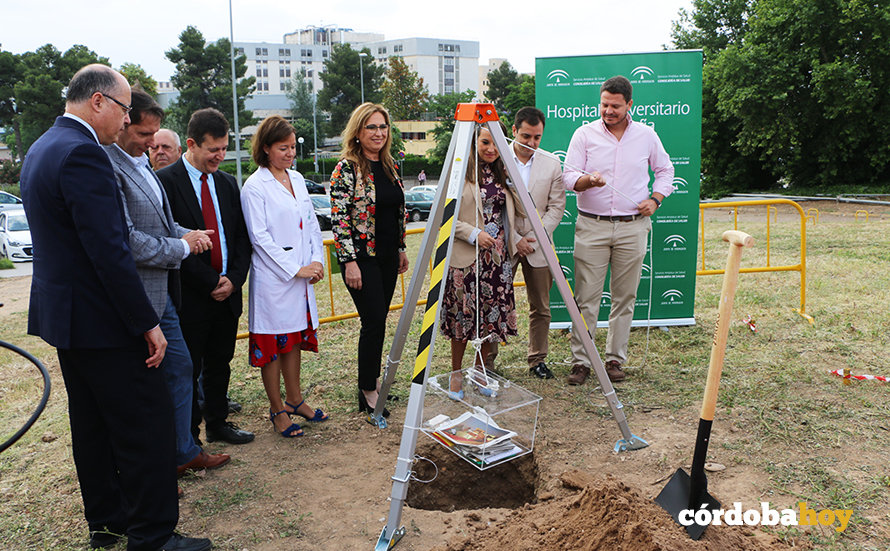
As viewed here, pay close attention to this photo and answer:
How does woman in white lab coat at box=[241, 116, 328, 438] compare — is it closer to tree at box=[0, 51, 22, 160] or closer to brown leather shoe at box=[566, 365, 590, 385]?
brown leather shoe at box=[566, 365, 590, 385]

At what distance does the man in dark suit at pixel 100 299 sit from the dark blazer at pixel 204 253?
96cm

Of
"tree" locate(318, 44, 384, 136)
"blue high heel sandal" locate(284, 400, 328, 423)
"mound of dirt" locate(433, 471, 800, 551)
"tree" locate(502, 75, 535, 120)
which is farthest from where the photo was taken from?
"tree" locate(318, 44, 384, 136)

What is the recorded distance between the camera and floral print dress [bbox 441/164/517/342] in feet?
15.1

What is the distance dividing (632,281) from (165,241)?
3.43 meters

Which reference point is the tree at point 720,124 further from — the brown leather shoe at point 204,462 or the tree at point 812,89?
the brown leather shoe at point 204,462

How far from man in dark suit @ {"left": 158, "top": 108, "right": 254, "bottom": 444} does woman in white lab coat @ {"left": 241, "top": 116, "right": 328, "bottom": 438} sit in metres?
0.11

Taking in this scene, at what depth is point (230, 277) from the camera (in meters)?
3.88

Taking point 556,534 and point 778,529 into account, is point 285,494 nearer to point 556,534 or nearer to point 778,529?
point 556,534

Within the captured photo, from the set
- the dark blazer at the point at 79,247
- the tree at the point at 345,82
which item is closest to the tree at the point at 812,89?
the dark blazer at the point at 79,247

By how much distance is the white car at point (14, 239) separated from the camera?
53.9 ft

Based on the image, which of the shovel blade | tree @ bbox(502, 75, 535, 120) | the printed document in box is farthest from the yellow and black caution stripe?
tree @ bbox(502, 75, 535, 120)

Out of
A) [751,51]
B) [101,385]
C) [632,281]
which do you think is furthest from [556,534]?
[751,51]

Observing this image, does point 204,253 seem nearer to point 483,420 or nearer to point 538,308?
point 483,420

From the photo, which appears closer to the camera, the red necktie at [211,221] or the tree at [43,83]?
the red necktie at [211,221]
